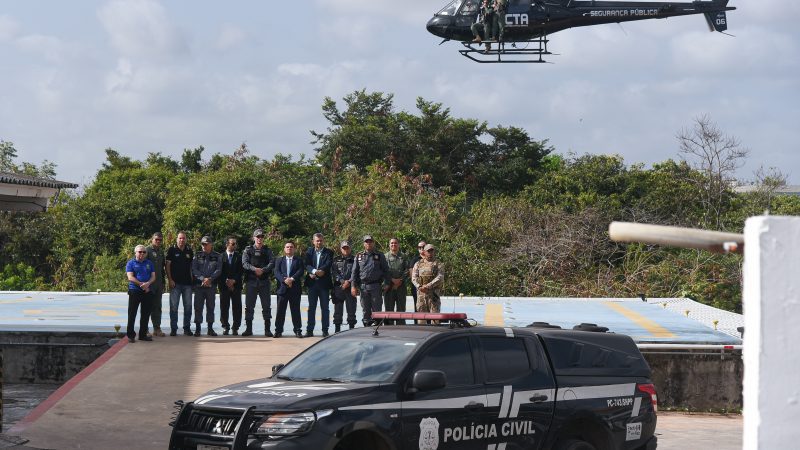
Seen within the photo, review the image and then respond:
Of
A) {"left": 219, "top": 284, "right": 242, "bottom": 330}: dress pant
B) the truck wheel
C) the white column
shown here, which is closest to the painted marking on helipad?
{"left": 219, "top": 284, "right": 242, "bottom": 330}: dress pant

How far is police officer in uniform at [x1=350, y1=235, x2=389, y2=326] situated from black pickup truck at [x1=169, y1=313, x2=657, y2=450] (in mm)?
8388

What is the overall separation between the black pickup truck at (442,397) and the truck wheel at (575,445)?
2cm

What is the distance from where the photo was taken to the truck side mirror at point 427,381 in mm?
8797

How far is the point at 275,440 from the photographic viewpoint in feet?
27.2

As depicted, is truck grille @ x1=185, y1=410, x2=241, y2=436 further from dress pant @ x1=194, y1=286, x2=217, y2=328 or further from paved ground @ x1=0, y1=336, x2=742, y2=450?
dress pant @ x1=194, y1=286, x2=217, y2=328

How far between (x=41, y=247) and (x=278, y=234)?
19.9 m

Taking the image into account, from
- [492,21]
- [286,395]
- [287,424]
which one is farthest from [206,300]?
[492,21]

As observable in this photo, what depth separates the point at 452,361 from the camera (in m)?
9.44

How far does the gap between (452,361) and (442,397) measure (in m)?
0.46

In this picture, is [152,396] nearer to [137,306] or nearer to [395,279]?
[137,306]

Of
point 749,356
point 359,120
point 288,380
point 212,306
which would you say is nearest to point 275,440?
point 288,380

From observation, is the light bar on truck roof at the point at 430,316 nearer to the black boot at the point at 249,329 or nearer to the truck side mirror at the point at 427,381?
the truck side mirror at the point at 427,381

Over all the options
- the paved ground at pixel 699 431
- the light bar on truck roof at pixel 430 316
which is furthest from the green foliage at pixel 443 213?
the light bar on truck roof at pixel 430 316

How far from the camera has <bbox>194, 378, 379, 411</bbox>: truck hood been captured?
8484mm
